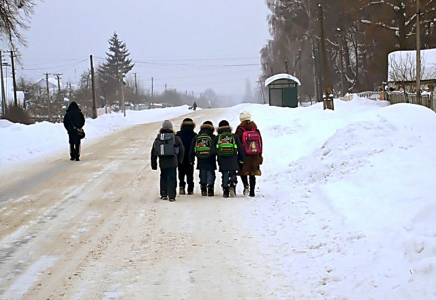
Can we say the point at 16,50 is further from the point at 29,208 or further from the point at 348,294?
the point at 348,294

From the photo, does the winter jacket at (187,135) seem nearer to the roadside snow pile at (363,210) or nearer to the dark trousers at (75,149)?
the roadside snow pile at (363,210)

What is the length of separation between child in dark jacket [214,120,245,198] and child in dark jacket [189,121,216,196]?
0.66ft

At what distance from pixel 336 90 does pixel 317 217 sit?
226ft

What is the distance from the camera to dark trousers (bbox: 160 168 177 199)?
1095 centimetres

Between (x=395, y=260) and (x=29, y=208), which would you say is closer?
(x=395, y=260)

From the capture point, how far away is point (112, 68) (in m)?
92.9

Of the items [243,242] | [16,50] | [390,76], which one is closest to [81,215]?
[243,242]

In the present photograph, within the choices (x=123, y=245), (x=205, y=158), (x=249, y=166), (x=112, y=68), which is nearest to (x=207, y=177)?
(x=205, y=158)

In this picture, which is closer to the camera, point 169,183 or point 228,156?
point 169,183

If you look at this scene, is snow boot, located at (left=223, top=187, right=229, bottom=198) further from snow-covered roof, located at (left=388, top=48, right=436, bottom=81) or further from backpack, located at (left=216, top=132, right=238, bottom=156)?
snow-covered roof, located at (left=388, top=48, right=436, bottom=81)

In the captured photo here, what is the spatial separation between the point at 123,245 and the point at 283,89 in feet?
139

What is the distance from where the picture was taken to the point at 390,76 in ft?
147

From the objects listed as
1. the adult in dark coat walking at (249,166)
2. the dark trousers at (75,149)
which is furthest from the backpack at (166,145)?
the dark trousers at (75,149)

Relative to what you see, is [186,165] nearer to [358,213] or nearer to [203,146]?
[203,146]
